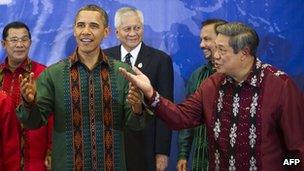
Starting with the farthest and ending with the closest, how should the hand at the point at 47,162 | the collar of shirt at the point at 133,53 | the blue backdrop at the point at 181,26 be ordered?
the blue backdrop at the point at 181,26, the collar of shirt at the point at 133,53, the hand at the point at 47,162

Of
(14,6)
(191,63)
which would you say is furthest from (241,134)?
(14,6)

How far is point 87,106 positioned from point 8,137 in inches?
18.9

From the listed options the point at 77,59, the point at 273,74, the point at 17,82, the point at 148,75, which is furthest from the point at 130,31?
the point at 273,74

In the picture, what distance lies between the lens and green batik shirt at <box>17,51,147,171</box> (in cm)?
323

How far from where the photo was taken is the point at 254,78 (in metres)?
3.25

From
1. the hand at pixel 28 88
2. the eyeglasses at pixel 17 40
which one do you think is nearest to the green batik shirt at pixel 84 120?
the hand at pixel 28 88

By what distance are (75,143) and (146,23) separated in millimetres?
1837

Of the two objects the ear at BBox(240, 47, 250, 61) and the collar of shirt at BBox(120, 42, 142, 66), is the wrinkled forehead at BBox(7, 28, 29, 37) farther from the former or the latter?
the ear at BBox(240, 47, 250, 61)

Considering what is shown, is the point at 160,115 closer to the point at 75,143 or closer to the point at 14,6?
the point at 75,143

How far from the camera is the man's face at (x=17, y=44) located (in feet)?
A: 13.2

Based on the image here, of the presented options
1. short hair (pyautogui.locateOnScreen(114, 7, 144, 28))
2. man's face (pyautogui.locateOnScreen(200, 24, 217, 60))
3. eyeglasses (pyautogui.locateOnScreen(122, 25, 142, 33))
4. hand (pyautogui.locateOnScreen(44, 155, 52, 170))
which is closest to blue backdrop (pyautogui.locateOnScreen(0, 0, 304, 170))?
short hair (pyautogui.locateOnScreen(114, 7, 144, 28))

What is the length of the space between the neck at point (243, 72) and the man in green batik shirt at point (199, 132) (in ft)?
2.80

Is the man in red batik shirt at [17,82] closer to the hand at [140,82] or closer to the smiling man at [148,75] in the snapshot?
the smiling man at [148,75]

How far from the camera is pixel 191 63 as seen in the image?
4.86 m
